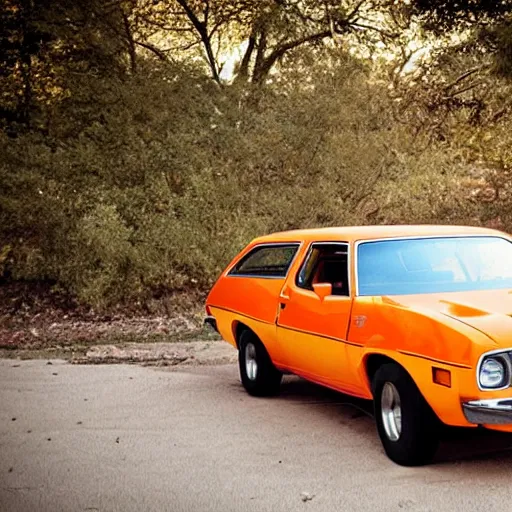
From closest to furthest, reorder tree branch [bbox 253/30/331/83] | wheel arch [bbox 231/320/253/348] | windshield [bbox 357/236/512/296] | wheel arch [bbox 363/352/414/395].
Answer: wheel arch [bbox 363/352/414/395] < windshield [bbox 357/236/512/296] < wheel arch [bbox 231/320/253/348] < tree branch [bbox 253/30/331/83]

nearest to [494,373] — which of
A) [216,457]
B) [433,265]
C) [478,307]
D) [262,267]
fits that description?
[478,307]

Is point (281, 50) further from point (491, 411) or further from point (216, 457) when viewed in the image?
→ point (491, 411)

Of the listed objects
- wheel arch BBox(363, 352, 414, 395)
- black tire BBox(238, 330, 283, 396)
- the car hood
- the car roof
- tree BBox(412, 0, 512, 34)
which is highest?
tree BBox(412, 0, 512, 34)

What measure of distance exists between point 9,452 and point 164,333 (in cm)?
772

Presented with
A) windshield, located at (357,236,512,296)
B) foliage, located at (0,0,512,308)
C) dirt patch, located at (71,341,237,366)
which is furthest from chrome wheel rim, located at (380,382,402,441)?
foliage, located at (0,0,512,308)

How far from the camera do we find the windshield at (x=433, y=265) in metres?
7.09

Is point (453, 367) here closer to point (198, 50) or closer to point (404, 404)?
point (404, 404)

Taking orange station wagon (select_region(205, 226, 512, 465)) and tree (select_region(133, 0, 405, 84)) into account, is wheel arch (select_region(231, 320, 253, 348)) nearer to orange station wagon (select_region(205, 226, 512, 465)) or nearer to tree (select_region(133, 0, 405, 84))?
orange station wagon (select_region(205, 226, 512, 465))

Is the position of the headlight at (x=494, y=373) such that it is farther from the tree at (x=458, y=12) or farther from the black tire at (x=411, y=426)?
the tree at (x=458, y=12)

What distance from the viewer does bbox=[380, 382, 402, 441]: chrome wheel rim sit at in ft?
21.0

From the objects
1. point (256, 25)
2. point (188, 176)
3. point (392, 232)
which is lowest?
point (392, 232)

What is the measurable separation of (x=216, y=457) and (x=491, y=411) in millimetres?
1983

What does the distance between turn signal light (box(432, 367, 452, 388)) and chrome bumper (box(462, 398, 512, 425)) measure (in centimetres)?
17

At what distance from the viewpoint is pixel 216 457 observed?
6.73 meters
